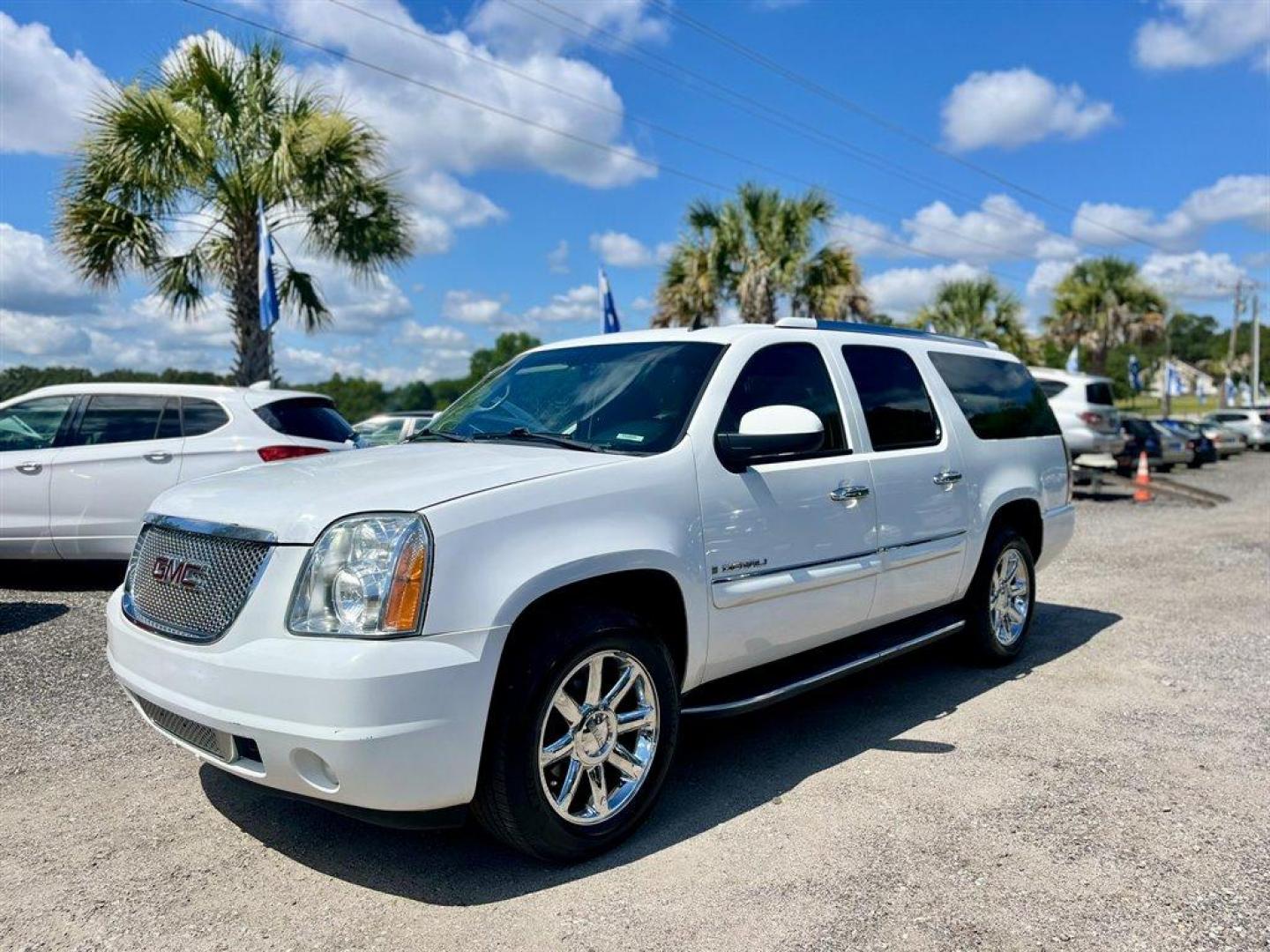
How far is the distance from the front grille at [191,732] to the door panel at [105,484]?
442 cm

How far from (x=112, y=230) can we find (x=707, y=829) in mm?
12919

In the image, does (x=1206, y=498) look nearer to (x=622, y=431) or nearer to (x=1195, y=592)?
(x=1195, y=592)

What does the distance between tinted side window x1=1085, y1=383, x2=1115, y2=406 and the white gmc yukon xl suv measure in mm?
13668

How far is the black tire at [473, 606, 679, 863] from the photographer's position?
2939 mm

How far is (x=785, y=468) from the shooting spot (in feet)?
12.9

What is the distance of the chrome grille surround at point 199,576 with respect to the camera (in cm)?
295

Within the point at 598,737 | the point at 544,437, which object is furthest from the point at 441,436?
the point at 598,737

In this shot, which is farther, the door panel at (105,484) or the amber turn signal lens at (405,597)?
the door panel at (105,484)

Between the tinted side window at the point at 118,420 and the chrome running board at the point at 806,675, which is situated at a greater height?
the tinted side window at the point at 118,420

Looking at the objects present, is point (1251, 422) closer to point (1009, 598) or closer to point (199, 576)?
point (1009, 598)

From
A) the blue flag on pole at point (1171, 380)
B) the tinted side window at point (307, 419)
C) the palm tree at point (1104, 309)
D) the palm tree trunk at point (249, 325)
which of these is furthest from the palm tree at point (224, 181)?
the blue flag on pole at point (1171, 380)

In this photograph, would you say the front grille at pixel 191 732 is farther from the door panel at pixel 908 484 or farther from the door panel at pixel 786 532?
the door panel at pixel 908 484

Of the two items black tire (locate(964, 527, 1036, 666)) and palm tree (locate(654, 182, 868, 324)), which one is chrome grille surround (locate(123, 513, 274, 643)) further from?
palm tree (locate(654, 182, 868, 324))

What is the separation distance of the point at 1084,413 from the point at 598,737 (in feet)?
51.0
